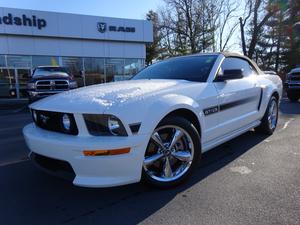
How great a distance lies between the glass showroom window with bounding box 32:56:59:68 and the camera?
21.4 meters

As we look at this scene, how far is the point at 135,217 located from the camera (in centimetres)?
279

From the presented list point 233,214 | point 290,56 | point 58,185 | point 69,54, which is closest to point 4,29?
point 69,54

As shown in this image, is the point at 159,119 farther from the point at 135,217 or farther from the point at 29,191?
the point at 29,191

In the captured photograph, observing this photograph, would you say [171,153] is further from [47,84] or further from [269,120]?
[47,84]

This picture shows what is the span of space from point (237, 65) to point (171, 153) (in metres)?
2.29

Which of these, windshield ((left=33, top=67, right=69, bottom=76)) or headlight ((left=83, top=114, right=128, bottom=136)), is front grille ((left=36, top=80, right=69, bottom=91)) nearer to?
windshield ((left=33, top=67, right=69, bottom=76))

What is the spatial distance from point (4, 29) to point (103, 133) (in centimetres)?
1984

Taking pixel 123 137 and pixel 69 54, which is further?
pixel 69 54

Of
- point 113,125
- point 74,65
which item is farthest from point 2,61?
point 113,125

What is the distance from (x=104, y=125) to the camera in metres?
2.88

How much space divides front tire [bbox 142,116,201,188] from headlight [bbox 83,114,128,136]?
0.44 meters

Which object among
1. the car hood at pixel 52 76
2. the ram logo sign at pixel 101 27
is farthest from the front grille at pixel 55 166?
the ram logo sign at pixel 101 27

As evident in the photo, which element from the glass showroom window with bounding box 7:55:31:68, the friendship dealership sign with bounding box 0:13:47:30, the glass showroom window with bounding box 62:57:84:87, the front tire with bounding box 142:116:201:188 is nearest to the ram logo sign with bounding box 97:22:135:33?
the glass showroom window with bounding box 62:57:84:87

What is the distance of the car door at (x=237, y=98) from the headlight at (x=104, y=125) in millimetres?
1635
